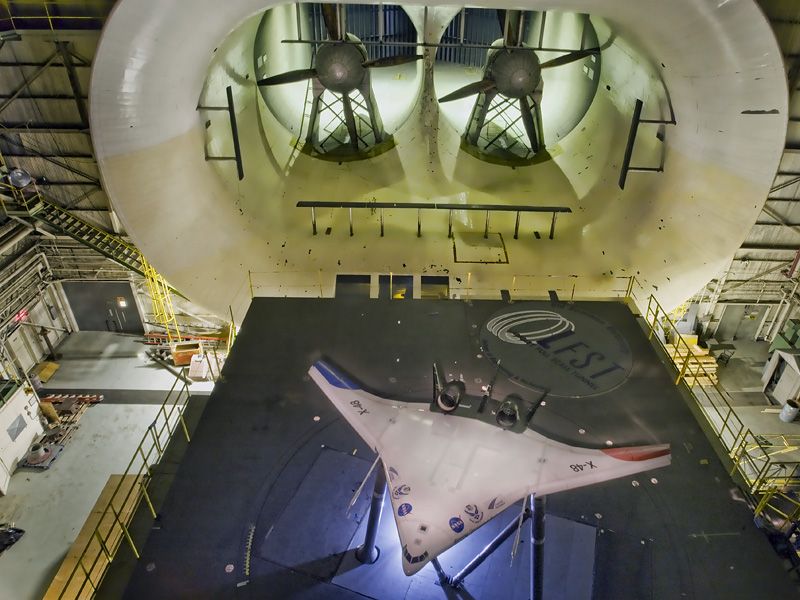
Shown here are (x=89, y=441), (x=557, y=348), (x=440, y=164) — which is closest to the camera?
(x=557, y=348)

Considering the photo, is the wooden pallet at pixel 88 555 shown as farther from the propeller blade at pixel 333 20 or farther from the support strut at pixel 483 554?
the propeller blade at pixel 333 20

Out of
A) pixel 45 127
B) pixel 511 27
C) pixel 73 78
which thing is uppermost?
pixel 511 27

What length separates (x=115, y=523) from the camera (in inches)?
269

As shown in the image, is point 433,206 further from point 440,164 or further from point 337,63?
point 337,63

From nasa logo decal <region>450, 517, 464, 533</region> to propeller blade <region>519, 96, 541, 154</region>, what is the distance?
10580mm

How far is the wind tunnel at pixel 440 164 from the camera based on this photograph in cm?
936

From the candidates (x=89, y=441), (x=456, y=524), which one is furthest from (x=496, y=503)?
(x=89, y=441)

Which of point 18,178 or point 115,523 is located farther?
point 18,178

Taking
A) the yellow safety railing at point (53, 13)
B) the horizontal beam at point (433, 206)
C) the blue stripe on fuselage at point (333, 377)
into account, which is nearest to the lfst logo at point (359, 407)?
the blue stripe on fuselage at point (333, 377)

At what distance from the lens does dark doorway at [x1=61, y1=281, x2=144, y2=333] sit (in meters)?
17.8

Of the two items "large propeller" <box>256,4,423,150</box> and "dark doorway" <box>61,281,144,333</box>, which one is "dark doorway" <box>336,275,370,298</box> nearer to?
"large propeller" <box>256,4,423,150</box>

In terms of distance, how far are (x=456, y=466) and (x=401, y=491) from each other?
29.2 inches

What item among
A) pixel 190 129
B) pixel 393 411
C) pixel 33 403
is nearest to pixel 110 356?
pixel 33 403

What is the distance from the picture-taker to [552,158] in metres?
15.7
